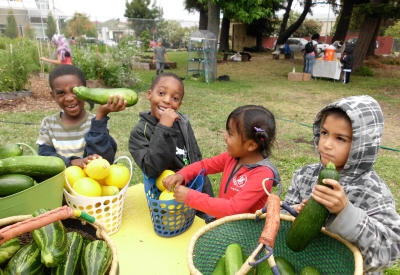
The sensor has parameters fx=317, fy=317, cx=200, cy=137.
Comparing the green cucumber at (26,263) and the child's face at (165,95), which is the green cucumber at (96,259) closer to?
the green cucumber at (26,263)

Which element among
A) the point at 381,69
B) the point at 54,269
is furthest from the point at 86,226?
the point at 381,69

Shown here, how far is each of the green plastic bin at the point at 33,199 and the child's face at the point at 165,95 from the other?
3.12 ft

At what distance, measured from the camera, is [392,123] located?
8141mm

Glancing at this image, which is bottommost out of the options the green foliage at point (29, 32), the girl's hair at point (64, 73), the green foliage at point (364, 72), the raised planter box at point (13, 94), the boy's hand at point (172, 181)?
the raised planter box at point (13, 94)

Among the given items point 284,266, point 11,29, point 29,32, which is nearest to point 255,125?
point 284,266

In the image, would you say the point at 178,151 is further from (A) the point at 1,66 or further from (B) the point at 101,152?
(A) the point at 1,66

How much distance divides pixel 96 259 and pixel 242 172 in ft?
3.56

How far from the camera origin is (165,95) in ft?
8.04

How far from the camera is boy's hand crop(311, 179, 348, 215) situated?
140cm

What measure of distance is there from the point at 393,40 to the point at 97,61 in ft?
114

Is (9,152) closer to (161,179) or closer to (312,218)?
(161,179)

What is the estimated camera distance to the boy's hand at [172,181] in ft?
6.63

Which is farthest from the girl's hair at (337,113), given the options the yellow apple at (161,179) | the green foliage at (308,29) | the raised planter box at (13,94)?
the green foliage at (308,29)

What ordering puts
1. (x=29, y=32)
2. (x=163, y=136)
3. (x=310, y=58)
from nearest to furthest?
1. (x=163, y=136)
2. (x=310, y=58)
3. (x=29, y=32)
